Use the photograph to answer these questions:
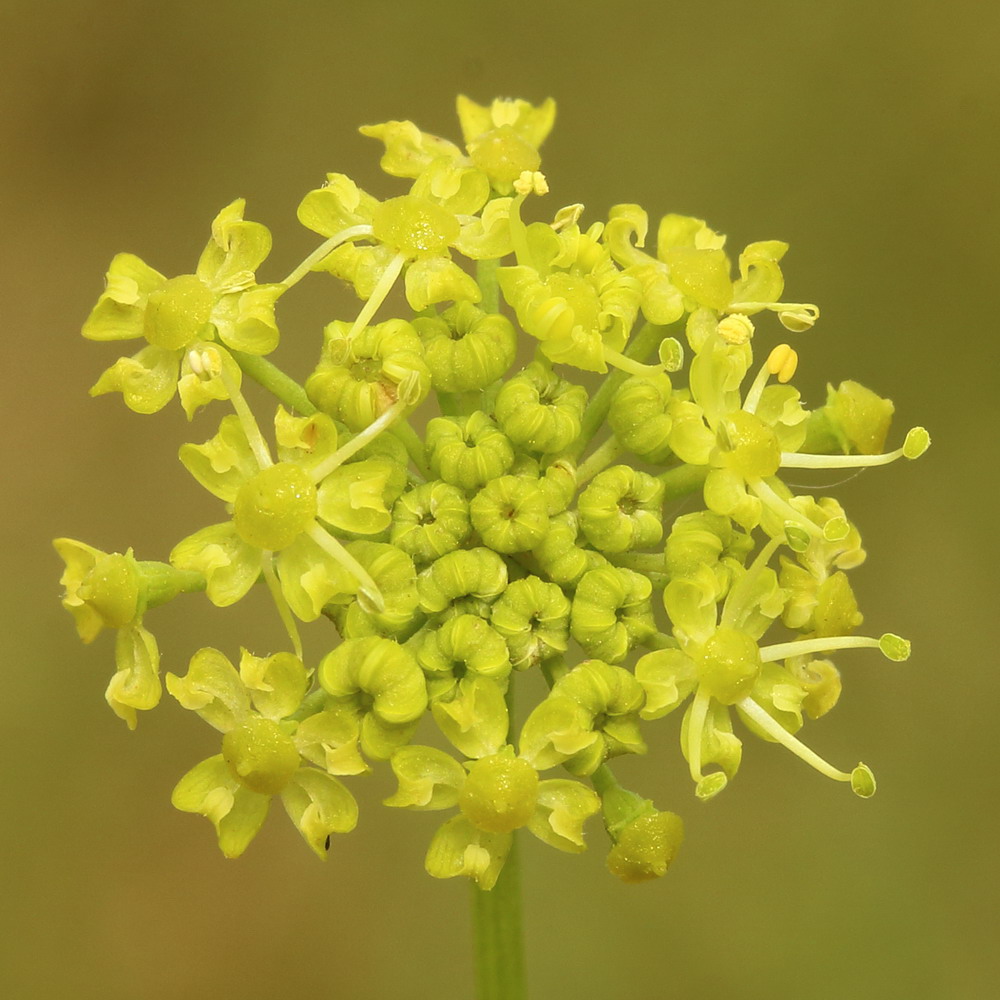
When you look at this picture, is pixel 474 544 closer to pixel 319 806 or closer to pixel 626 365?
pixel 626 365

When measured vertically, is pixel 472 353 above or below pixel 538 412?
above

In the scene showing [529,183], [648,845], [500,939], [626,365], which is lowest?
[500,939]

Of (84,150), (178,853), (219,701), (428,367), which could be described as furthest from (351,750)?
(84,150)

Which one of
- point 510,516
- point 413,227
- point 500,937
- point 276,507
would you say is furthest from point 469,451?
point 500,937

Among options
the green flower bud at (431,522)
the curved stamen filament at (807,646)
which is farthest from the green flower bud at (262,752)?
the curved stamen filament at (807,646)

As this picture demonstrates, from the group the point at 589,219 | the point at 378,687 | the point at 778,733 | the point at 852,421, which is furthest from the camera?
the point at 589,219

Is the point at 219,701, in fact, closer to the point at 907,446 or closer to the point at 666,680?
the point at 666,680

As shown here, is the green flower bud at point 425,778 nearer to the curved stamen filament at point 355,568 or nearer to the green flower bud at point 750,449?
the curved stamen filament at point 355,568
